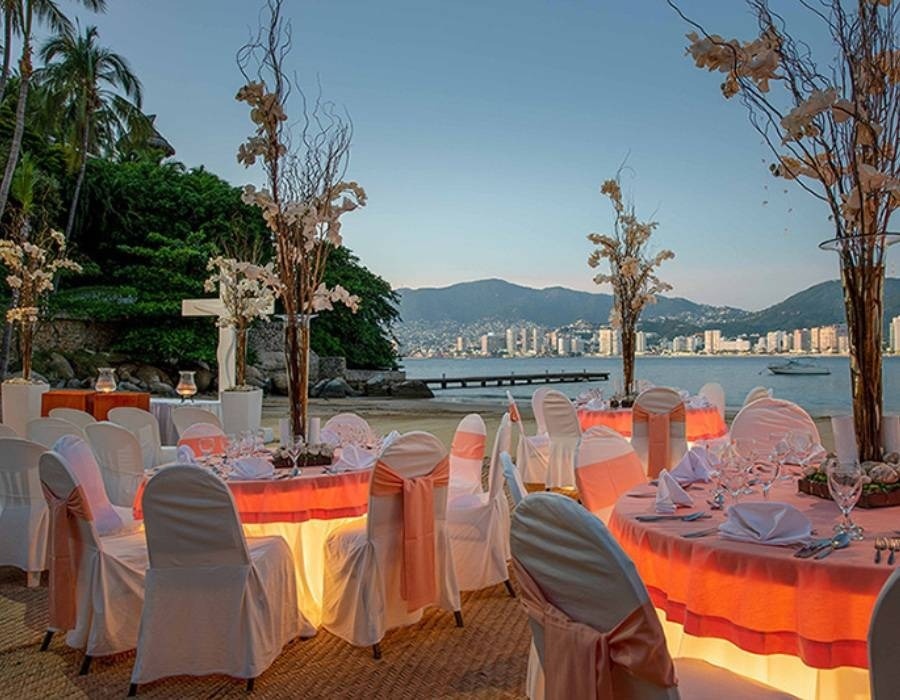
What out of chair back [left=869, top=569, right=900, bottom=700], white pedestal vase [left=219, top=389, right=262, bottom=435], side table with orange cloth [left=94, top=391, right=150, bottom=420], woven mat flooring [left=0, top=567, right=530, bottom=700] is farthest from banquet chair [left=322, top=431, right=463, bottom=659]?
white pedestal vase [left=219, top=389, right=262, bottom=435]

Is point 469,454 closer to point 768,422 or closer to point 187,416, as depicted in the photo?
point 768,422

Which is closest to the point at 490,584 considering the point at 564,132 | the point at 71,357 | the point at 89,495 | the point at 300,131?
the point at 89,495

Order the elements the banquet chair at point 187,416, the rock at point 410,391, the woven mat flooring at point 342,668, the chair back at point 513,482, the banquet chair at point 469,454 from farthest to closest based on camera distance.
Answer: the rock at point 410,391
the banquet chair at point 187,416
the banquet chair at point 469,454
the woven mat flooring at point 342,668
the chair back at point 513,482

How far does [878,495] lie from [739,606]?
800 millimetres

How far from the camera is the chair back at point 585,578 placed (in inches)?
54.6

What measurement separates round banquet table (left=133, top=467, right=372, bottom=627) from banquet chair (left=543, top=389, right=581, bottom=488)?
126 inches

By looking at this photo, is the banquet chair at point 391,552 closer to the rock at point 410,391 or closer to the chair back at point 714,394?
the chair back at point 714,394

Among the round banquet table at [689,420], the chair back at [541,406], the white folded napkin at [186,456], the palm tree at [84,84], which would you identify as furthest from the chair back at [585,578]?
the palm tree at [84,84]

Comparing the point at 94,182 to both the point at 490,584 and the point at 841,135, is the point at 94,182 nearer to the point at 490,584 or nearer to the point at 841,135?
the point at 490,584

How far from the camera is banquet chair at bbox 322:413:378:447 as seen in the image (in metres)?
4.17

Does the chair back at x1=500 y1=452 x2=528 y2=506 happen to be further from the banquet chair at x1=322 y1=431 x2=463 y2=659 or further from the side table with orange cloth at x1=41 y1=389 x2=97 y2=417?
the side table with orange cloth at x1=41 y1=389 x2=97 y2=417

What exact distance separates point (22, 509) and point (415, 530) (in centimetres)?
249

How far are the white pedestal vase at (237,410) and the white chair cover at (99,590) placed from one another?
5.85 metres

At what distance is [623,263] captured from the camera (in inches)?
271
